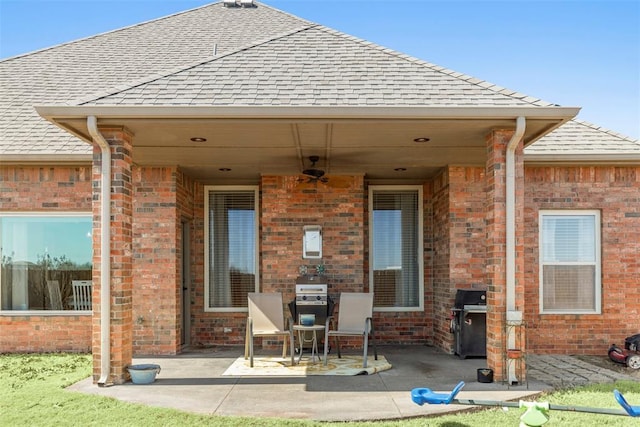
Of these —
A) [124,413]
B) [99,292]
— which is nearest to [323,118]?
[99,292]

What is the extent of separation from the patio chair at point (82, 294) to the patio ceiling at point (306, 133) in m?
2.21

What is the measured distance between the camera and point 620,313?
8.71 meters

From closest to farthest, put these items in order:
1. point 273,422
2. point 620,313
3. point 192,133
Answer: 1. point 273,422
2. point 192,133
3. point 620,313

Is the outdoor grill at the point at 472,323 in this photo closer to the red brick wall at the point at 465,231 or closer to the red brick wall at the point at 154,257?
the red brick wall at the point at 465,231

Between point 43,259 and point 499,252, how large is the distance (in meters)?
6.98

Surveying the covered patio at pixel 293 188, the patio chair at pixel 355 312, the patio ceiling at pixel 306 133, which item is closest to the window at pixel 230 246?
the covered patio at pixel 293 188

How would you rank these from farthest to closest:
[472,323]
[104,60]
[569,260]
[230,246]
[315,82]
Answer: [104,60] → [230,246] → [569,260] → [472,323] → [315,82]

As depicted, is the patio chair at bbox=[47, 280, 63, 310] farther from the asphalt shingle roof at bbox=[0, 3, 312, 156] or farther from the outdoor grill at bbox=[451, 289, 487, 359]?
the outdoor grill at bbox=[451, 289, 487, 359]

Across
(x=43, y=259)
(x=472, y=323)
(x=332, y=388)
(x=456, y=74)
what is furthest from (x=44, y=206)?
(x=472, y=323)

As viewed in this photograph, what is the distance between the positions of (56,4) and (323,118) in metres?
6.47

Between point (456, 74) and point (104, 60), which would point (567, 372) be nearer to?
point (456, 74)

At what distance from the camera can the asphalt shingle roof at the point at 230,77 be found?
6.17 m

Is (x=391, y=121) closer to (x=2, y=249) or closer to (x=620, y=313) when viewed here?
(x=620, y=313)

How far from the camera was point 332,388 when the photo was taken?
6.23m
